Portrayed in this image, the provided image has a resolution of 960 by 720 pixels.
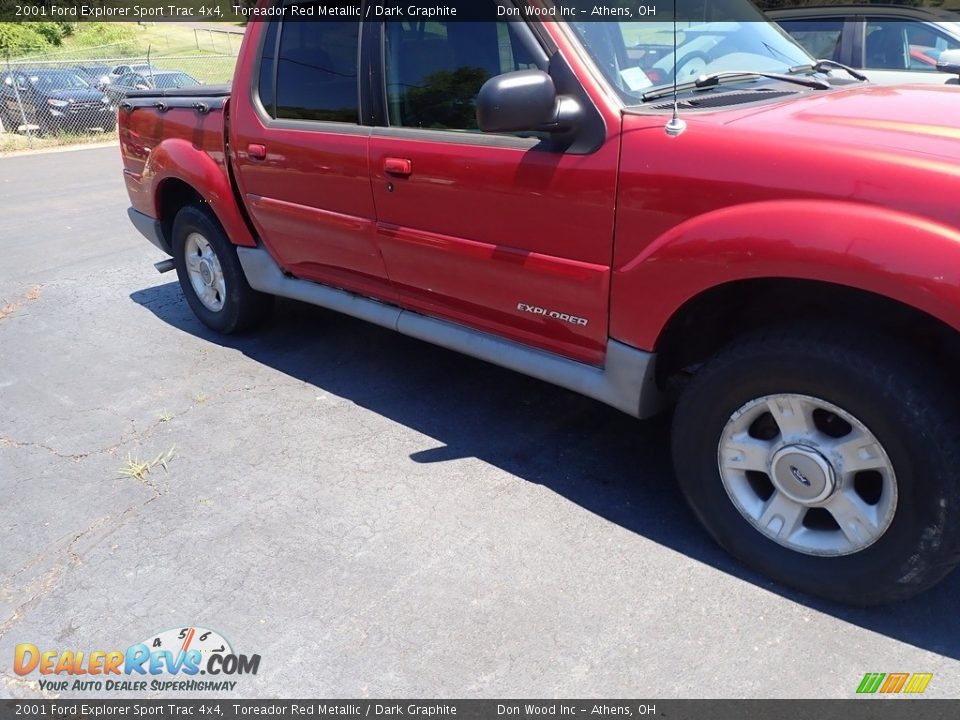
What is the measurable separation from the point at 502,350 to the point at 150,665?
5.54ft

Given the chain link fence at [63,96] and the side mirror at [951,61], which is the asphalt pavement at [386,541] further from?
the chain link fence at [63,96]

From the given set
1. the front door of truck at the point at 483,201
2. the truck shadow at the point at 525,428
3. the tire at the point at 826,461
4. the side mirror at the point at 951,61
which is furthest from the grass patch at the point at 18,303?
the side mirror at the point at 951,61

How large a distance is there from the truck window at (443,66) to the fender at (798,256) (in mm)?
946

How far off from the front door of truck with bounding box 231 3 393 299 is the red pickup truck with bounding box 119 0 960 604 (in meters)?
0.02

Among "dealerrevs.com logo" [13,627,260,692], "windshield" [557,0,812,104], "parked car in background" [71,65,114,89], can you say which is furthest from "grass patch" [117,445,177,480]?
"parked car in background" [71,65,114,89]

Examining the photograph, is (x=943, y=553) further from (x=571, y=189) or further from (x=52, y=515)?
(x=52, y=515)

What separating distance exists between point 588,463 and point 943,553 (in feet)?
4.68

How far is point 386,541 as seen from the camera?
3021 mm

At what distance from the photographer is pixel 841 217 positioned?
2.21m

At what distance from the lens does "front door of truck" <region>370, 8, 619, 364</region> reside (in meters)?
2.82

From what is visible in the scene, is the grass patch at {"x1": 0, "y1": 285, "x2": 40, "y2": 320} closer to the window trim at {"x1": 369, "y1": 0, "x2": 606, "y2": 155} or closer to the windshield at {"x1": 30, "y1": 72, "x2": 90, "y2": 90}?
the window trim at {"x1": 369, "y1": 0, "x2": 606, "y2": 155}

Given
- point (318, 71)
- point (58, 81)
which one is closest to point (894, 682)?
point (318, 71)

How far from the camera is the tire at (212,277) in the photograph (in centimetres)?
471

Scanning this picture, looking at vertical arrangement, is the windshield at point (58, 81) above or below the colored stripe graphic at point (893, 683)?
above
